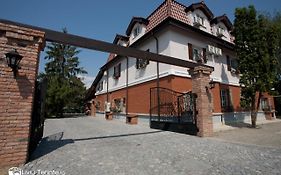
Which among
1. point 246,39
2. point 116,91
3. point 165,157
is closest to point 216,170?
point 165,157

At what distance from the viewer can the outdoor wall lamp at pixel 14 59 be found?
398cm

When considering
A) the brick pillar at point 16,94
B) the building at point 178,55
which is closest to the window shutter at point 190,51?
the building at point 178,55

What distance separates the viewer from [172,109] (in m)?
10.1

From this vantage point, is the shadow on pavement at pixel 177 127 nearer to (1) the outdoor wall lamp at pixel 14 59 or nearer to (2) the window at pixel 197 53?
(2) the window at pixel 197 53

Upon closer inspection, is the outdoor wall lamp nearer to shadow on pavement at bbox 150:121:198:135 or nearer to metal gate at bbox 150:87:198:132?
metal gate at bbox 150:87:198:132

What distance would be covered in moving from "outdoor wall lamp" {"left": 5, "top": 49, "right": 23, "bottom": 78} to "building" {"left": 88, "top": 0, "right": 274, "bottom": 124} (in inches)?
319

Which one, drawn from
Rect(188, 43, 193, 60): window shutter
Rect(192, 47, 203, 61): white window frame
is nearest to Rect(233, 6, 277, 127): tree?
Rect(192, 47, 203, 61): white window frame

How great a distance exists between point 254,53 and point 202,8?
5351 millimetres

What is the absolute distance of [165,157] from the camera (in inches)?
179

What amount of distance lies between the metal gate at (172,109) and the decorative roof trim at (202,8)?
680 cm

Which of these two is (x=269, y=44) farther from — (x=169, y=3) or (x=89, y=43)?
(x=89, y=43)

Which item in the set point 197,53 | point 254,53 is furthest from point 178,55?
point 254,53

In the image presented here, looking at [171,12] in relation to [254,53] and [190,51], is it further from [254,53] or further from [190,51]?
[254,53]

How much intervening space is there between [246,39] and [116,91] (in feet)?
39.8
